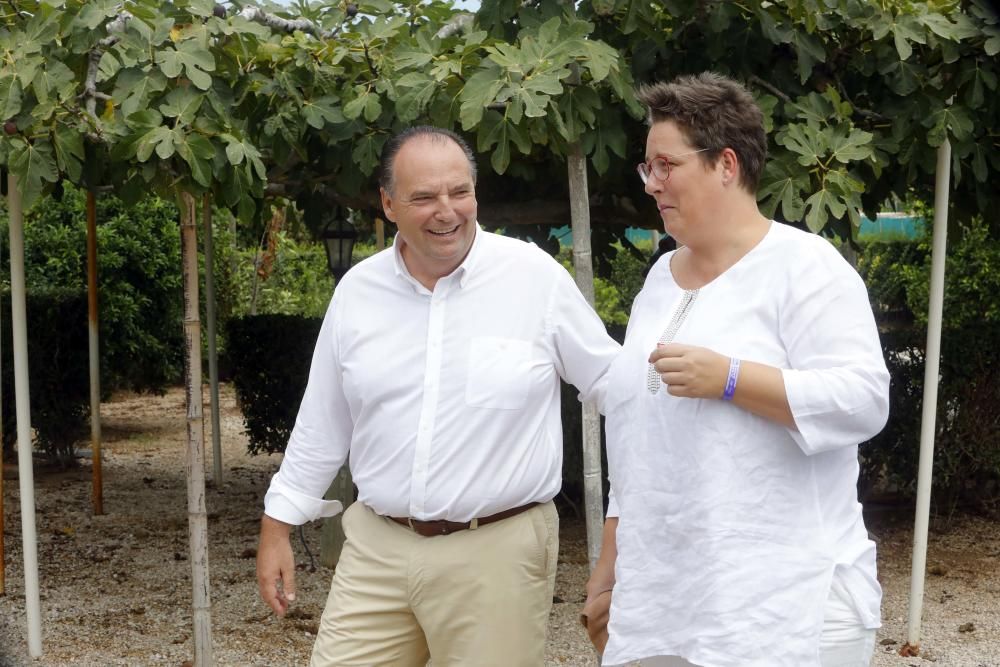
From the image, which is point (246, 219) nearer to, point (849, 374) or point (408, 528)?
point (408, 528)

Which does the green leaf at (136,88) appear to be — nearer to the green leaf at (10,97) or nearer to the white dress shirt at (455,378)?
the green leaf at (10,97)

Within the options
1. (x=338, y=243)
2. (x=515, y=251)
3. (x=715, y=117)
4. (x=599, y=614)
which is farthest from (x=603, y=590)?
(x=338, y=243)

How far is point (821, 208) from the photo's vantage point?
13.4 ft

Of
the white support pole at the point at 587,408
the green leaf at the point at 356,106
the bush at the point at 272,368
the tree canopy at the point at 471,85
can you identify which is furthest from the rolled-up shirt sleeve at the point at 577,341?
the bush at the point at 272,368

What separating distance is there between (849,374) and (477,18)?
2691mm

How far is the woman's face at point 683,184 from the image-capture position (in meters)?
2.31

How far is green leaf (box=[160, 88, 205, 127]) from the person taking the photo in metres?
3.97

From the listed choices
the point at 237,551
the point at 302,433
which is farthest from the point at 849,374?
the point at 237,551

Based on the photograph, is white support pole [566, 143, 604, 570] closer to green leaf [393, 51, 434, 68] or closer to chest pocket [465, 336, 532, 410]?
green leaf [393, 51, 434, 68]

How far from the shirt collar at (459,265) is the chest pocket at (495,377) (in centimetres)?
15

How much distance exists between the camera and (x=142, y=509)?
8133 mm

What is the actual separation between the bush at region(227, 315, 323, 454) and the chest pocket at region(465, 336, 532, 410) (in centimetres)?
572

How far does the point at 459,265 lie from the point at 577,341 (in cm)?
32

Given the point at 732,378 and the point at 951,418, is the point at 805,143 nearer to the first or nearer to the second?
the point at 732,378
